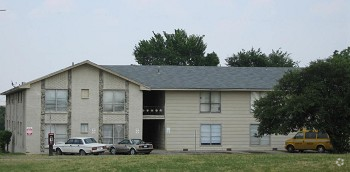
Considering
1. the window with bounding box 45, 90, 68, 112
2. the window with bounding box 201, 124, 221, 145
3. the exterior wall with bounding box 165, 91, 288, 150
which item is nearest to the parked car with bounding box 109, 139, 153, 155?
the exterior wall with bounding box 165, 91, 288, 150

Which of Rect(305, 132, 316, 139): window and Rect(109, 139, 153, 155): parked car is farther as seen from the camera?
Rect(305, 132, 316, 139): window

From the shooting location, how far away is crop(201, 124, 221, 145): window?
51.8 meters

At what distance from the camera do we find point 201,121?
170ft

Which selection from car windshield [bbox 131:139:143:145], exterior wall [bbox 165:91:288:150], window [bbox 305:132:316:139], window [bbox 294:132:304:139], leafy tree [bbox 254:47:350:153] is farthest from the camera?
exterior wall [bbox 165:91:288:150]

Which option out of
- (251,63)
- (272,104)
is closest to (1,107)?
(251,63)

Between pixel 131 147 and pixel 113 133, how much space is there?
4.84 metres

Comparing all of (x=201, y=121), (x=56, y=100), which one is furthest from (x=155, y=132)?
(x=56, y=100)

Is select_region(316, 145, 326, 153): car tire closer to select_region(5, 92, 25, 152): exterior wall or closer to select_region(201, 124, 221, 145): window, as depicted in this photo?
select_region(201, 124, 221, 145): window

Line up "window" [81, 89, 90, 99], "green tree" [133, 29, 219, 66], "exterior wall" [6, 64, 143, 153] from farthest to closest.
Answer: "green tree" [133, 29, 219, 66], "window" [81, 89, 90, 99], "exterior wall" [6, 64, 143, 153]

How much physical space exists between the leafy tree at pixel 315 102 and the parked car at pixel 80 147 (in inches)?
436

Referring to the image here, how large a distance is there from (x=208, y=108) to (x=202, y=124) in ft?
4.69

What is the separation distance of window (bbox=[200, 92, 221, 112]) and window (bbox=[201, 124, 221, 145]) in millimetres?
1314

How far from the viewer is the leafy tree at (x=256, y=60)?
89044 millimetres

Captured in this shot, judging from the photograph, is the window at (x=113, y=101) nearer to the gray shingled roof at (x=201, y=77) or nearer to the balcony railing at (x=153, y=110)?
the gray shingled roof at (x=201, y=77)
